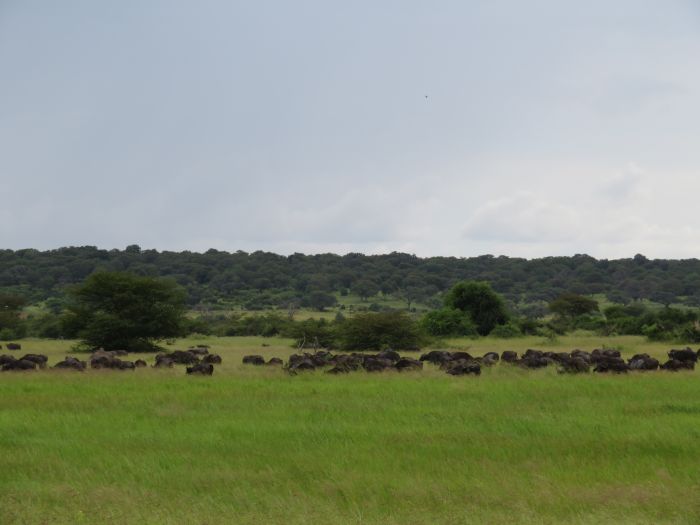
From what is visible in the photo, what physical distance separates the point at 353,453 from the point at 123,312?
89.9 ft

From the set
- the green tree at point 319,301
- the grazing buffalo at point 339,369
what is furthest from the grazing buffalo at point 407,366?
the green tree at point 319,301

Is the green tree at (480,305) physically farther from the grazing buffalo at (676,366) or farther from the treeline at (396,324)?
the grazing buffalo at (676,366)

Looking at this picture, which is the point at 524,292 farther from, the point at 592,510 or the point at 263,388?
the point at 592,510

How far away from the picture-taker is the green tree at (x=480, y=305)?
4762 centimetres

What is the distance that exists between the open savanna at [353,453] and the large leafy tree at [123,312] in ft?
59.6

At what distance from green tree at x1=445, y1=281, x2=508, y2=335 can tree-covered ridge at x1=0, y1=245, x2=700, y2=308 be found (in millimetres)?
44102

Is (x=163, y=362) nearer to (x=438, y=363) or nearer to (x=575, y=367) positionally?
(x=438, y=363)

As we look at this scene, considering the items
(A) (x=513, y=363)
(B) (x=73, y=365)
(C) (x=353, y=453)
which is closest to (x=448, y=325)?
(A) (x=513, y=363)

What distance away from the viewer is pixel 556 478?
9375mm

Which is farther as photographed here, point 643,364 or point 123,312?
point 123,312

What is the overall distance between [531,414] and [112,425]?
665 cm

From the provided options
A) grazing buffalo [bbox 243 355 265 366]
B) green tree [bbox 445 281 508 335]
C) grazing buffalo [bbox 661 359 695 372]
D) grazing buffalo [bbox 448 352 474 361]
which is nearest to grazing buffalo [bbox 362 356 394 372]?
grazing buffalo [bbox 448 352 474 361]

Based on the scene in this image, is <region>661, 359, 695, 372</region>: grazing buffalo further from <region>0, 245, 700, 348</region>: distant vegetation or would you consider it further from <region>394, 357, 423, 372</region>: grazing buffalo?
<region>0, 245, 700, 348</region>: distant vegetation

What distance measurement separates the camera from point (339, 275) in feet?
359
